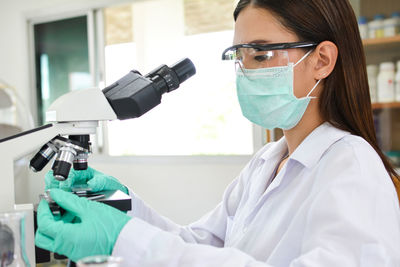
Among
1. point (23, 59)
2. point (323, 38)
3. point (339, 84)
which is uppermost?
point (23, 59)

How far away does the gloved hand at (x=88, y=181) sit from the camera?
45.1 inches

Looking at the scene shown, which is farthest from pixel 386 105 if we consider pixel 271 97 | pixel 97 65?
pixel 97 65

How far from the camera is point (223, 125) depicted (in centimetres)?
310

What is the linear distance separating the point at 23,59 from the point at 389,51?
9.92 feet

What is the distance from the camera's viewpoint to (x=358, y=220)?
76cm

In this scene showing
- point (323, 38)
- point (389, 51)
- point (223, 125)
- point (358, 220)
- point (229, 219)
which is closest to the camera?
point (358, 220)

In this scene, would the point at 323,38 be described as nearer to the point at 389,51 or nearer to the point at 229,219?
the point at 229,219

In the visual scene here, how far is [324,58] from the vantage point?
3.34ft

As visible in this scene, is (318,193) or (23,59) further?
(23,59)

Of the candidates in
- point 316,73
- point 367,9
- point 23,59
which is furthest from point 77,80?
point 316,73

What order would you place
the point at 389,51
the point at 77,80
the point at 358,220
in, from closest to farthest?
the point at 358,220
the point at 389,51
the point at 77,80

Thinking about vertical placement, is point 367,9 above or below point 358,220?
above

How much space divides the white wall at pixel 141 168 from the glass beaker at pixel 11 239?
2194 mm

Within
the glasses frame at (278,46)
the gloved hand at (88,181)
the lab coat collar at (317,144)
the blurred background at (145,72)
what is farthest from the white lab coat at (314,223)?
the blurred background at (145,72)
